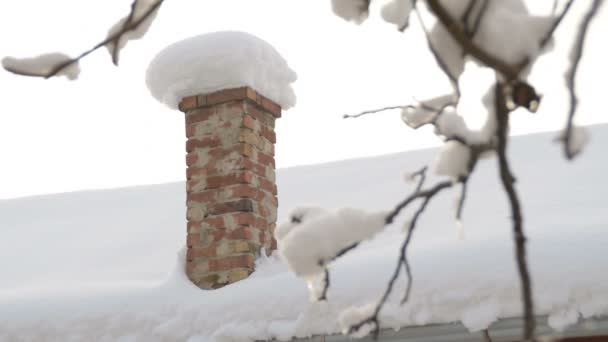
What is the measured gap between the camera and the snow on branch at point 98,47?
1140 mm

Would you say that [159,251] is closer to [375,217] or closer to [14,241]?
[14,241]

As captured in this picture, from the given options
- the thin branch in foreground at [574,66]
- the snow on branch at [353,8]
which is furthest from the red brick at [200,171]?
the thin branch in foreground at [574,66]

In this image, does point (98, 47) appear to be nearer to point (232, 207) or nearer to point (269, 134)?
point (232, 207)

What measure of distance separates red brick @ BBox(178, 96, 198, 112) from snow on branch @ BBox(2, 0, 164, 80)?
3207 millimetres

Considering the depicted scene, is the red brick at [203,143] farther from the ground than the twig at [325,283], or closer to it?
farther from the ground

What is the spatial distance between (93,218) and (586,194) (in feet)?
12.7

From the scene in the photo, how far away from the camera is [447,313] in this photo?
309 centimetres

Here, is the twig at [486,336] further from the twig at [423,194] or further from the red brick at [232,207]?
the twig at [423,194]

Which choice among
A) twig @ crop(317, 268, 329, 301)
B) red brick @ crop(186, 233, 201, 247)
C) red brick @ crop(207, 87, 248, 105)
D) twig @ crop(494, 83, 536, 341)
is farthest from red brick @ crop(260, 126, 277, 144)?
twig @ crop(494, 83, 536, 341)

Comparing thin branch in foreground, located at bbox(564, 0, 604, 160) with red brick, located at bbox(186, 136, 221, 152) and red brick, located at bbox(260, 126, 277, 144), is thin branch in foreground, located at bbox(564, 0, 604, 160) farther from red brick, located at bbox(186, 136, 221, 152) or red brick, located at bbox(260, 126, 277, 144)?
red brick, located at bbox(260, 126, 277, 144)

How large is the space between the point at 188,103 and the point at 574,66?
3.65 m

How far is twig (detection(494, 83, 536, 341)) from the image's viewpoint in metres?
0.83

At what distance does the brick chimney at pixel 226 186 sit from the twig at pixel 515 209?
10.8ft

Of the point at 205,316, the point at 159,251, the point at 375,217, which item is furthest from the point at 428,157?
the point at 375,217
